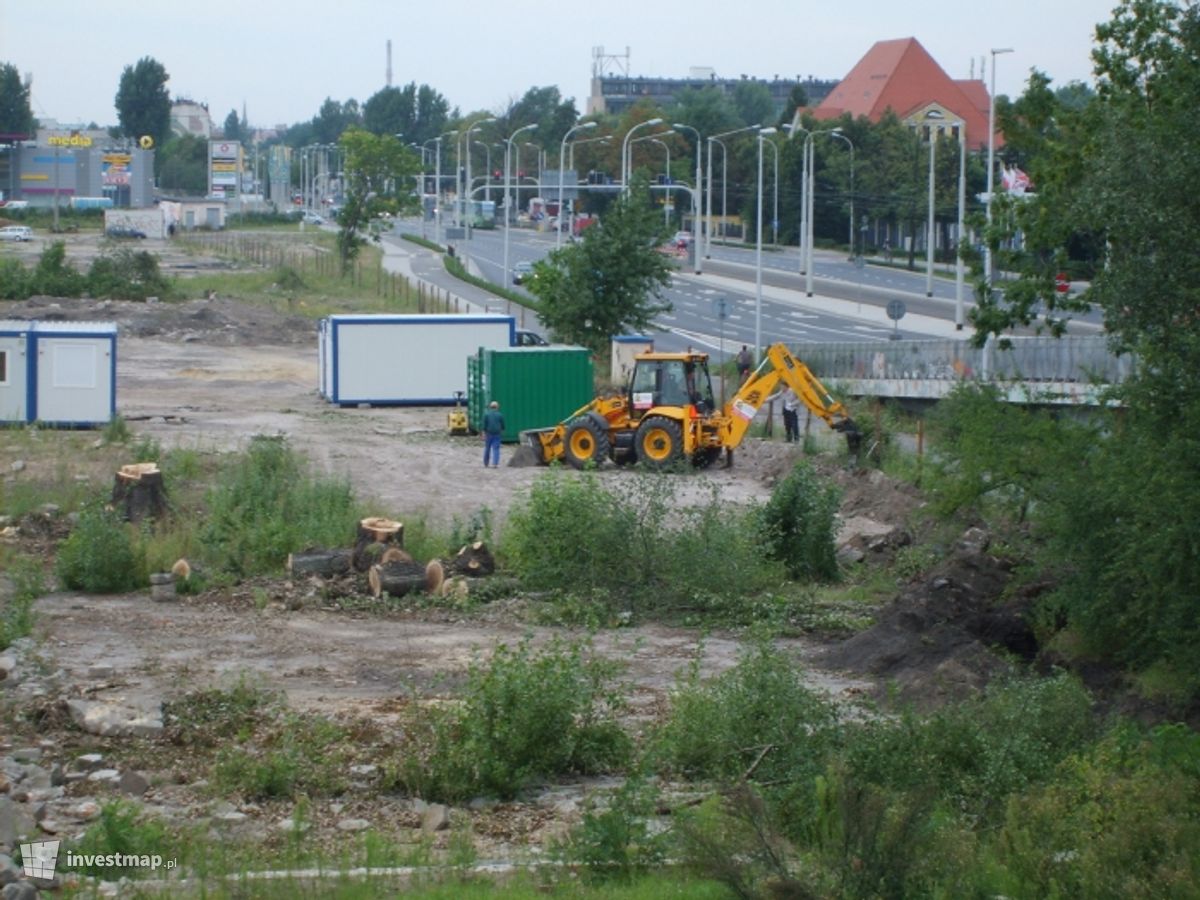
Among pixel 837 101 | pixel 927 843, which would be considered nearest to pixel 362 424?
pixel 927 843

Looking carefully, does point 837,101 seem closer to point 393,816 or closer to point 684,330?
point 684,330

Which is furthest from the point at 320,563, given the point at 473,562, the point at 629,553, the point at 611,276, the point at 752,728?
the point at 611,276

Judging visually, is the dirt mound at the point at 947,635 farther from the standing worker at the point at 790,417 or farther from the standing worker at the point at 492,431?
the standing worker at the point at 790,417

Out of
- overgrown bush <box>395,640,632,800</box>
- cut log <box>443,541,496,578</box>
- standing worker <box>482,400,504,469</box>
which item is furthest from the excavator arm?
overgrown bush <box>395,640,632,800</box>

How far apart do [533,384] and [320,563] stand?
15226 millimetres

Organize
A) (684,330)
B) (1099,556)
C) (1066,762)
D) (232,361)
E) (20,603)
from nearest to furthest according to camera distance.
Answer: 1. (1066,762)
2. (1099,556)
3. (20,603)
4. (232,361)
5. (684,330)

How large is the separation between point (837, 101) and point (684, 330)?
8443cm

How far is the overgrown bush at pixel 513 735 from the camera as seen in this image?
37.9 ft

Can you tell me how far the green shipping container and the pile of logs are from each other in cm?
1389

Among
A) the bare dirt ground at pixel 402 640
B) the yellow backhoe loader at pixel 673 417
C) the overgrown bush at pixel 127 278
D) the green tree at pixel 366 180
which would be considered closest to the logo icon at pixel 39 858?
the bare dirt ground at pixel 402 640

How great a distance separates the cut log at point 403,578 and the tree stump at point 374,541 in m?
0.30

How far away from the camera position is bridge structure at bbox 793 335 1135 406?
3322 cm

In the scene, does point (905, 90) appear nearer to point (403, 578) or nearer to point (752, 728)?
point (403, 578)

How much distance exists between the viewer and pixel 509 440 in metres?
34.9
